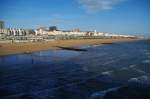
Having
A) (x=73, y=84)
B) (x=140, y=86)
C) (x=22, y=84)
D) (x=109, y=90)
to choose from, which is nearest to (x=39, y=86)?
(x=22, y=84)

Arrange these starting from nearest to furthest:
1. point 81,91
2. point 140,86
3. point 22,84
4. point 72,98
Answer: point 72,98 < point 81,91 < point 140,86 < point 22,84

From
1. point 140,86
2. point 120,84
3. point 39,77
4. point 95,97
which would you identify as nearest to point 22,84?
point 39,77

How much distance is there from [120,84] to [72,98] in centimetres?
435

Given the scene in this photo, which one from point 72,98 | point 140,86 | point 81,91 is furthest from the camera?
point 140,86

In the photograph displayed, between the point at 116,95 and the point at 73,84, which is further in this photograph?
the point at 73,84

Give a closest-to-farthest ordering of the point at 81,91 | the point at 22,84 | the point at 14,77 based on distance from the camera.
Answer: the point at 81,91 → the point at 22,84 → the point at 14,77

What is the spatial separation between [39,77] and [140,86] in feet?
25.1

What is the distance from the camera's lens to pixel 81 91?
1290 centimetres

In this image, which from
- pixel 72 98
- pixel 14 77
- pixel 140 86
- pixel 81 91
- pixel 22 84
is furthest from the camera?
pixel 14 77

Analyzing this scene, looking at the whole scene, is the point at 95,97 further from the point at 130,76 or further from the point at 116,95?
the point at 130,76

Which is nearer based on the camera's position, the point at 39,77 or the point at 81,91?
the point at 81,91

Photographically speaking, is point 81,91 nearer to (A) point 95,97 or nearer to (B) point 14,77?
(A) point 95,97

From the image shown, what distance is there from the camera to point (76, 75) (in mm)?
17672

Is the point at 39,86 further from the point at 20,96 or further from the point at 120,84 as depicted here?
the point at 120,84
